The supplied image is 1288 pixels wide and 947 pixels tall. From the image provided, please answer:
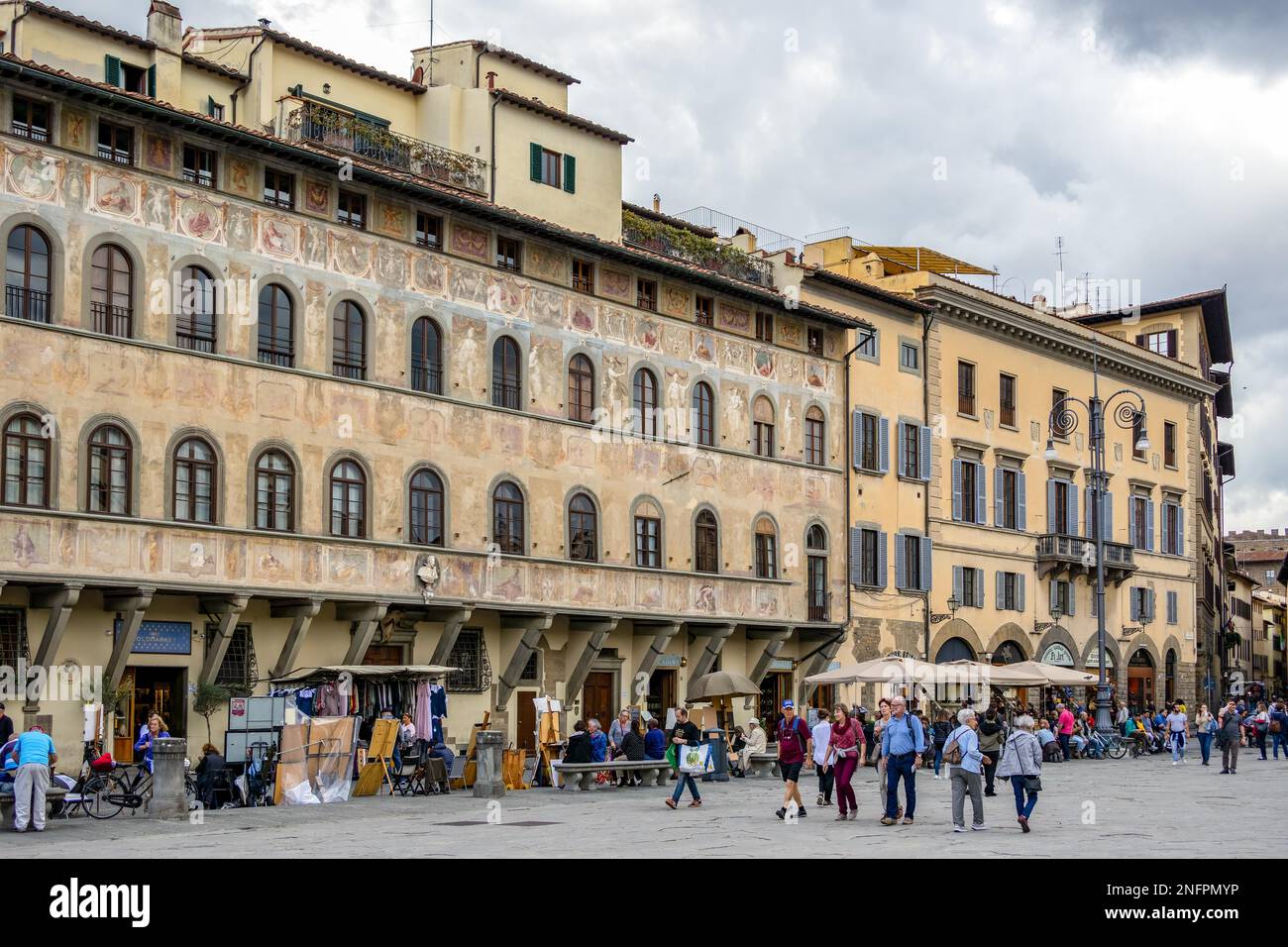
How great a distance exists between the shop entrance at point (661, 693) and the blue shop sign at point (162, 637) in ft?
41.7

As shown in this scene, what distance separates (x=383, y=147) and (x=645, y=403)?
27.7 feet

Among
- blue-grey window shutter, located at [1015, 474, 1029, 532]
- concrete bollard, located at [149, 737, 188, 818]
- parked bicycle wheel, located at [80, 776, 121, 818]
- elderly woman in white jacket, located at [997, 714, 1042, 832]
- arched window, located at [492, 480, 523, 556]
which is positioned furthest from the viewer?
blue-grey window shutter, located at [1015, 474, 1029, 532]

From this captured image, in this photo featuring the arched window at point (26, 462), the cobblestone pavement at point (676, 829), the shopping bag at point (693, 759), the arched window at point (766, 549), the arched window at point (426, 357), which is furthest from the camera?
the arched window at point (766, 549)

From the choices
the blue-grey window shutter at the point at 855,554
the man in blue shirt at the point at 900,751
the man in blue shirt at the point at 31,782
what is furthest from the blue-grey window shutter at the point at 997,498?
the man in blue shirt at the point at 31,782

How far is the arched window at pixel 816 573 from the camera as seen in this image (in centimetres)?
A: 4288

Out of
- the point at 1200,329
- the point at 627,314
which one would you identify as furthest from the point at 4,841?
the point at 1200,329

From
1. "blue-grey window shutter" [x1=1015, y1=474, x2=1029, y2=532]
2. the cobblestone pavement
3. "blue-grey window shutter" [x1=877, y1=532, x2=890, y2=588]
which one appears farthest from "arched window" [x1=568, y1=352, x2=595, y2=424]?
"blue-grey window shutter" [x1=1015, y1=474, x2=1029, y2=532]

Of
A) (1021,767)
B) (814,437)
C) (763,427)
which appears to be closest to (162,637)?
(1021,767)

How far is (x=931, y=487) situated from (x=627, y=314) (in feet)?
43.8

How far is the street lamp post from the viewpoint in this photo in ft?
144

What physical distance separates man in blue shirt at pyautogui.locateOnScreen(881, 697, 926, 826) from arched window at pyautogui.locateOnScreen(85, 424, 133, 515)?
1392cm

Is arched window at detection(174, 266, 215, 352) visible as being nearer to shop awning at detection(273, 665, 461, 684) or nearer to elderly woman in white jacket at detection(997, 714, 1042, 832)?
shop awning at detection(273, 665, 461, 684)

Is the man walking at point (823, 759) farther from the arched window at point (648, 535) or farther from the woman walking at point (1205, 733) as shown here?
the woman walking at point (1205, 733)

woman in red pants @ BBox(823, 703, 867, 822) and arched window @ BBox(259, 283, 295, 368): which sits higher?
arched window @ BBox(259, 283, 295, 368)
